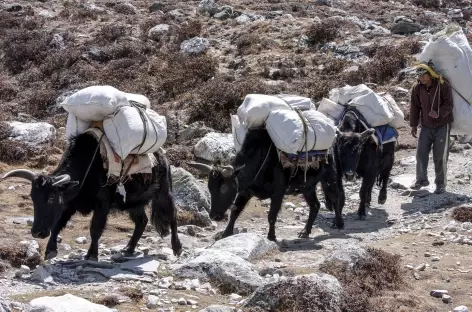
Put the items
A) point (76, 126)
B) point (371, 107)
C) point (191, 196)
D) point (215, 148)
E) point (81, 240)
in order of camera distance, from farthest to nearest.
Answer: point (215, 148)
point (371, 107)
point (191, 196)
point (81, 240)
point (76, 126)

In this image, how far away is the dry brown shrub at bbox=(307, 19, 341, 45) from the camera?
811 inches

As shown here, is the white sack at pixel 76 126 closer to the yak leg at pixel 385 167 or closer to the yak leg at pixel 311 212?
the yak leg at pixel 311 212

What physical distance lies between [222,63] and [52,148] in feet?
23.0

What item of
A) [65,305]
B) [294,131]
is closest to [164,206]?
[294,131]

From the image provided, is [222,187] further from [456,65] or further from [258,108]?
[456,65]

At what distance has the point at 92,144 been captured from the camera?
7.95 m

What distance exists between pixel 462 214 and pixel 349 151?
1656 mm

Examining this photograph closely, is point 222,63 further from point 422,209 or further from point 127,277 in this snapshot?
point 127,277

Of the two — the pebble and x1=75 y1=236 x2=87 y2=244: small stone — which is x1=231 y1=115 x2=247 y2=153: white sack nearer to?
x1=75 y1=236 x2=87 y2=244: small stone

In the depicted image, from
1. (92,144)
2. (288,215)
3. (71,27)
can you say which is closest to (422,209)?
(288,215)

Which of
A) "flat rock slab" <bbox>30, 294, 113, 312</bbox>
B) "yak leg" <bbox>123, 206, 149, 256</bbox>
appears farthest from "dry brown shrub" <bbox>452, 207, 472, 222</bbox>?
"flat rock slab" <bbox>30, 294, 113, 312</bbox>

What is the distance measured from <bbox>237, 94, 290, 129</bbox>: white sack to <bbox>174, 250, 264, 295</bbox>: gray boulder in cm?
233

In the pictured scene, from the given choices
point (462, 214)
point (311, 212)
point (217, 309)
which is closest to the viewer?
point (217, 309)

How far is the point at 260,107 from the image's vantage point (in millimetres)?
9117
